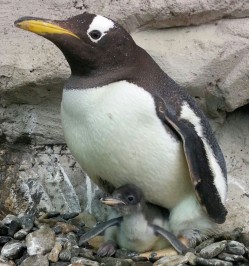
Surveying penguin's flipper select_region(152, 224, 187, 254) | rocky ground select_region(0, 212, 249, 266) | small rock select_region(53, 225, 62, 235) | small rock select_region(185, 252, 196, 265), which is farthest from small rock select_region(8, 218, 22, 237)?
small rock select_region(185, 252, 196, 265)

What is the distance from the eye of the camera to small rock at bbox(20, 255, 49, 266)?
71.8 inches

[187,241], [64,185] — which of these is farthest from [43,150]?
[187,241]

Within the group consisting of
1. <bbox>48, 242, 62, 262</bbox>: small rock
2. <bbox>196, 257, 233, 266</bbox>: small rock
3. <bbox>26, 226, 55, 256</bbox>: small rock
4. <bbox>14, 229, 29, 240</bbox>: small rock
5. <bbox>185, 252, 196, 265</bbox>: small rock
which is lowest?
<bbox>14, 229, 29, 240</bbox>: small rock

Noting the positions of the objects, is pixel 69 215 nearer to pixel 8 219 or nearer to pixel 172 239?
pixel 8 219

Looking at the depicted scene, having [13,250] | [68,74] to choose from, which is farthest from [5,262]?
[68,74]

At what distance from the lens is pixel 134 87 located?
73.7 inches

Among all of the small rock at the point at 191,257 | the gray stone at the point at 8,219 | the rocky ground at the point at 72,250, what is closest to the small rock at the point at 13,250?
the rocky ground at the point at 72,250

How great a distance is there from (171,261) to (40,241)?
0.38 metres

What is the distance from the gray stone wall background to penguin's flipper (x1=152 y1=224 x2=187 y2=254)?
50 centimetres

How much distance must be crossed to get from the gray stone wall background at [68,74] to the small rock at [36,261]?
60 cm

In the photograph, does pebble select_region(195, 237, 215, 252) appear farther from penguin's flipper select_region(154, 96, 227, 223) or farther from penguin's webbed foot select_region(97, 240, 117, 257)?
penguin's webbed foot select_region(97, 240, 117, 257)

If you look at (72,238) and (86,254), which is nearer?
(86,254)

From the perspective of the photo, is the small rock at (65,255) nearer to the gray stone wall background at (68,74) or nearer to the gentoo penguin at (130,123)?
the gentoo penguin at (130,123)

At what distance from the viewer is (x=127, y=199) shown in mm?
1867
